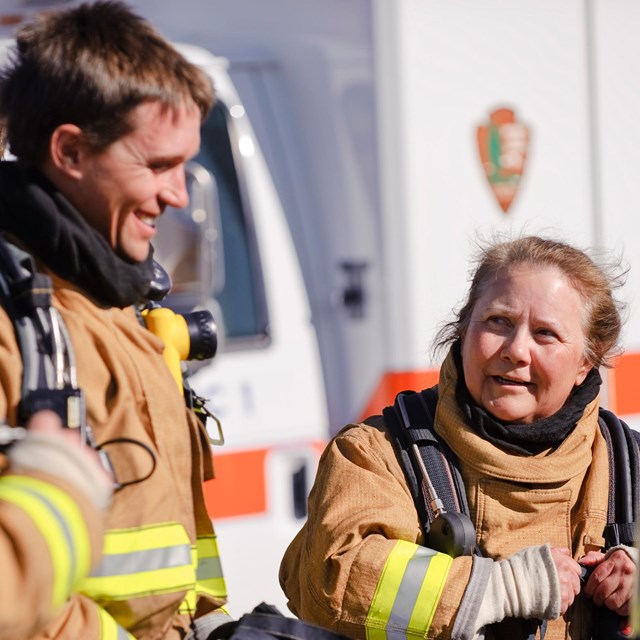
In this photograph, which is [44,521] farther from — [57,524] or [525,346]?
[525,346]

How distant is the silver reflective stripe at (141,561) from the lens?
5.01 feet

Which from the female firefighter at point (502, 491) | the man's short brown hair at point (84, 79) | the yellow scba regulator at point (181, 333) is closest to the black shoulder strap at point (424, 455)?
the female firefighter at point (502, 491)

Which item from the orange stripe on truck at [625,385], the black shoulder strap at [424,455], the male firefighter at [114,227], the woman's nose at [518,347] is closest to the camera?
the male firefighter at [114,227]

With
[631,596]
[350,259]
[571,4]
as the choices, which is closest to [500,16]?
[571,4]

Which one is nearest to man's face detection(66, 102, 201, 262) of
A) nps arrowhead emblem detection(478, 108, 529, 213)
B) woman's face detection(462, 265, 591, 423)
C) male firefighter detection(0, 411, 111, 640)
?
male firefighter detection(0, 411, 111, 640)

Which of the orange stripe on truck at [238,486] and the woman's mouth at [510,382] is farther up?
the woman's mouth at [510,382]

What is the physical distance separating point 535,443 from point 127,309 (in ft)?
2.61

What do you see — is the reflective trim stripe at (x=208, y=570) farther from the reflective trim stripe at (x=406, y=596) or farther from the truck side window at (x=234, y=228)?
the truck side window at (x=234, y=228)

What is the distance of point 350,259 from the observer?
152 inches

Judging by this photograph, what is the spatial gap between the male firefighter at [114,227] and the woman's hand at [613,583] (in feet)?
2.44

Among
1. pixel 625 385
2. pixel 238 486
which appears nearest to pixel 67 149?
pixel 238 486

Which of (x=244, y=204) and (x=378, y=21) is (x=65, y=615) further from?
(x=378, y=21)

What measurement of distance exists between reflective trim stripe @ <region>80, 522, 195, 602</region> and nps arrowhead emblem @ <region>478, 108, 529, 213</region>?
2408mm

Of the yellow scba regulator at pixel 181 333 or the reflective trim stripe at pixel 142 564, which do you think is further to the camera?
the yellow scba regulator at pixel 181 333
